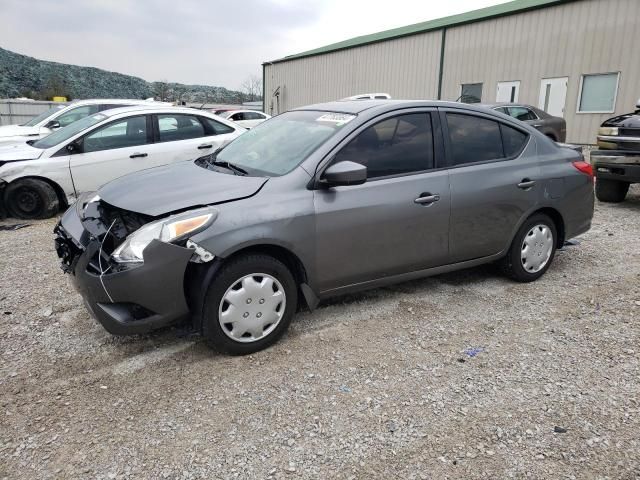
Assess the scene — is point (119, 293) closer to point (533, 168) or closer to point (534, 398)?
point (534, 398)

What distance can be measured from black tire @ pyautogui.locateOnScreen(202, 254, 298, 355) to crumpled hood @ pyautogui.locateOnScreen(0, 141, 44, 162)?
5076 mm

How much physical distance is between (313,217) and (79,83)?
5463 cm

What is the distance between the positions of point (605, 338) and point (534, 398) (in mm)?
1080

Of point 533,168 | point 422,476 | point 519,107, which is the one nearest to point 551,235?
point 533,168

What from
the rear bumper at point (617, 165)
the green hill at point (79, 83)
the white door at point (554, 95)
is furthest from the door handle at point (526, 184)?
the green hill at point (79, 83)

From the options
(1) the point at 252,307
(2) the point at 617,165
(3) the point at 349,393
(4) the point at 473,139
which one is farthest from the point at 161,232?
(2) the point at 617,165

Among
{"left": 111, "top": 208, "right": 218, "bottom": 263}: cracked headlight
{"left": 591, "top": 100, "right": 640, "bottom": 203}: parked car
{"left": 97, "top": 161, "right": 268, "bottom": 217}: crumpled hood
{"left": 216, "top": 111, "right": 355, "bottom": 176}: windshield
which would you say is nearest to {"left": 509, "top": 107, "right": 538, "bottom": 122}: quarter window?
{"left": 591, "top": 100, "right": 640, "bottom": 203}: parked car

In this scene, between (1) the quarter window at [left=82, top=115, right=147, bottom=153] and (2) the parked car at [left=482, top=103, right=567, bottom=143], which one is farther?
(2) the parked car at [left=482, top=103, right=567, bottom=143]

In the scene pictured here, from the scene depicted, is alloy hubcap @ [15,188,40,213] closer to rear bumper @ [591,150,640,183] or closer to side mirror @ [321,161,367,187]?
side mirror @ [321,161,367,187]

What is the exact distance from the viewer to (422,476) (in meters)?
2.23

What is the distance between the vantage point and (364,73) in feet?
81.7

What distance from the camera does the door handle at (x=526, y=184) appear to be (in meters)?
4.15

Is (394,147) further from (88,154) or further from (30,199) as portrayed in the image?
(30,199)

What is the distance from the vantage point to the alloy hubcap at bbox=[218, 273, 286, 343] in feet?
9.90
